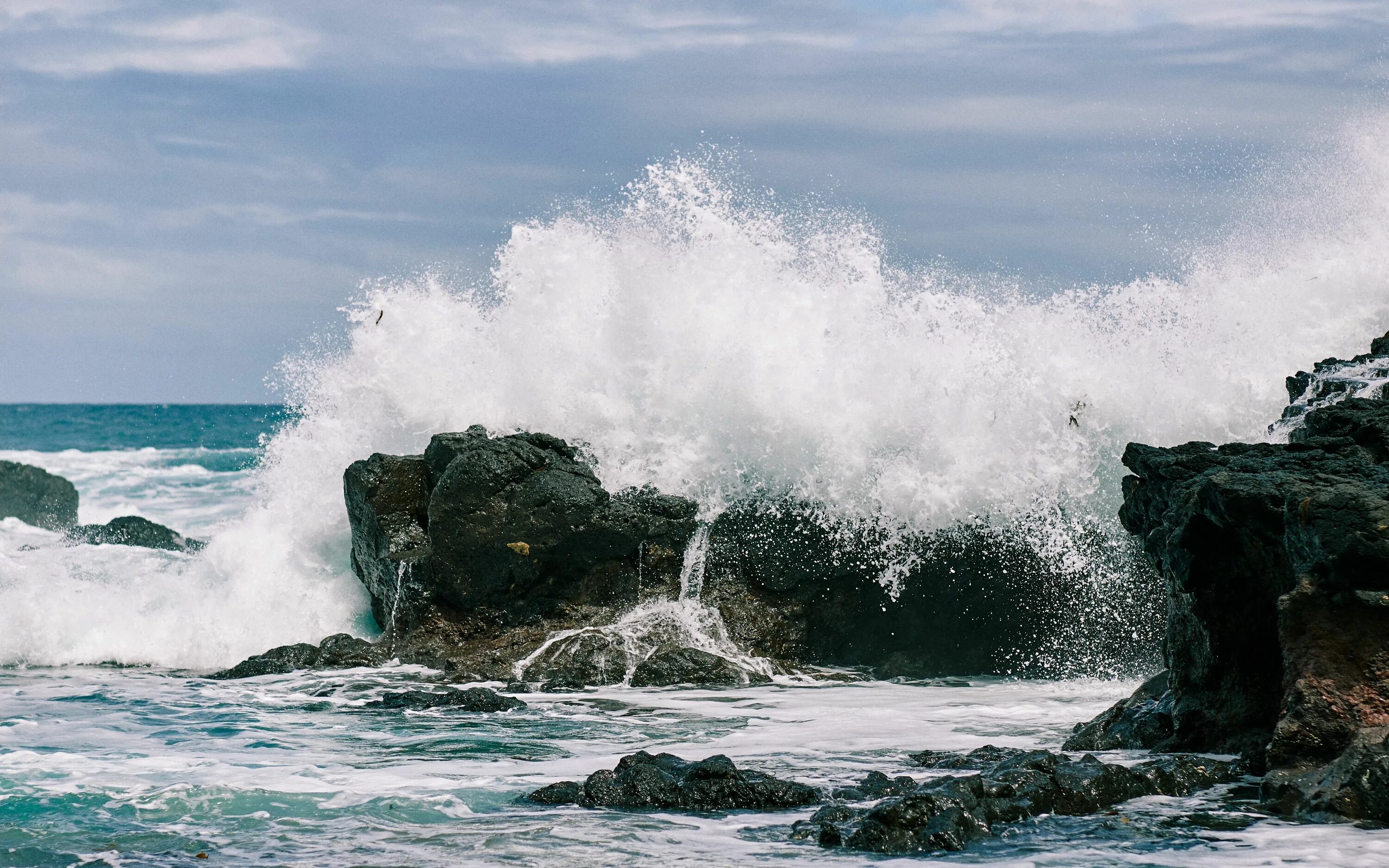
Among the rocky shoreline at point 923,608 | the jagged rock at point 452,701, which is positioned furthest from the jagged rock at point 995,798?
the jagged rock at point 452,701

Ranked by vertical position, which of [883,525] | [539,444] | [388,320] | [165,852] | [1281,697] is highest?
[388,320]

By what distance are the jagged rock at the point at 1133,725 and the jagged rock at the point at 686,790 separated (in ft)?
5.81

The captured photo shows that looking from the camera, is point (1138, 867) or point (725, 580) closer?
point (1138, 867)

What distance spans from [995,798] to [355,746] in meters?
3.49

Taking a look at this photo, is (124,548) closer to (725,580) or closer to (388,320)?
(388,320)

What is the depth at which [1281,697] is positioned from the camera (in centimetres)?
548

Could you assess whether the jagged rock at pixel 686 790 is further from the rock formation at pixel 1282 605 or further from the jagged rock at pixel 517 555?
the jagged rock at pixel 517 555

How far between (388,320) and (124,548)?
4.94m

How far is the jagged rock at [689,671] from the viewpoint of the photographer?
8656 millimetres

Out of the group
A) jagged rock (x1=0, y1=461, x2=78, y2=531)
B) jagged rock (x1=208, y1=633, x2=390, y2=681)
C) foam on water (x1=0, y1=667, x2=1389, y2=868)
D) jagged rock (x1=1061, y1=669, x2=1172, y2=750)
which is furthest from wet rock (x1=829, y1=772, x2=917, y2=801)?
jagged rock (x1=0, y1=461, x2=78, y2=531)

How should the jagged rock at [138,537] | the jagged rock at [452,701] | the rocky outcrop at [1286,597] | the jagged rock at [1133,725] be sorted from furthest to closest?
the jagged rock at [138,537] → the jagged rock at [452,701] → the jagged rock at [1133,725] → the rocky outcrop at [1286,597]

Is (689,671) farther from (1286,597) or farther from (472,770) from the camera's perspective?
(1286,597)

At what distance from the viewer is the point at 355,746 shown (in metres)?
6.65

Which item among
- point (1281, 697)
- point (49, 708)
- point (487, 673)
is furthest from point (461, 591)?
point (1281, 697)
